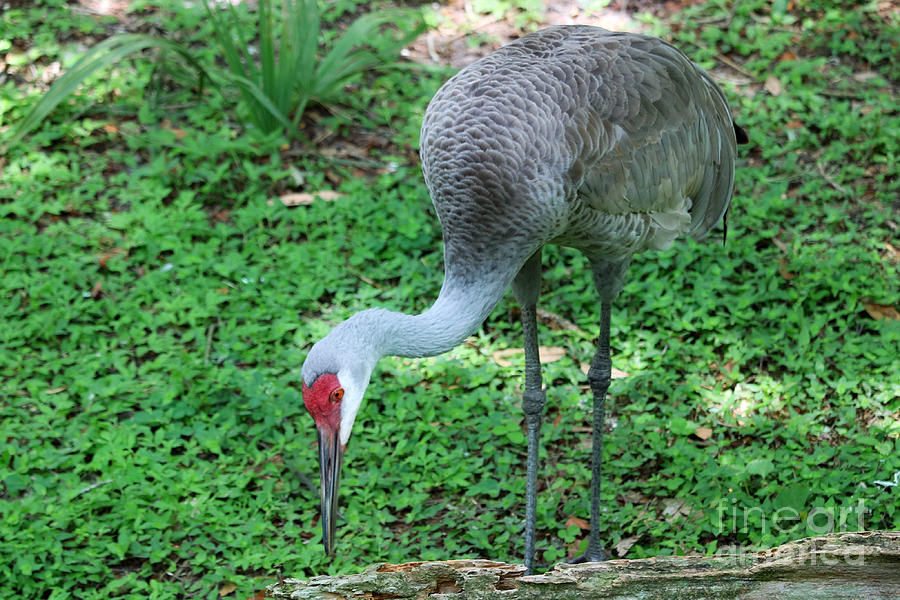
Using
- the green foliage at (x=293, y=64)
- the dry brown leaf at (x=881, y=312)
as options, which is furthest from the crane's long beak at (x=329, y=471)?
the green foliage at (x=293, y=64)

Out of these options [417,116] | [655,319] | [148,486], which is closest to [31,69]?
[417,116]

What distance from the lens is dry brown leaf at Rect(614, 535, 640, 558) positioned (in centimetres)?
425

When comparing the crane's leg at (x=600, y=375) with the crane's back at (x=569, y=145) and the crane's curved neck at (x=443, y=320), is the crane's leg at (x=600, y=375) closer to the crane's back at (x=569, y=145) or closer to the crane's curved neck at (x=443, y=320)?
the crane's back at (x=569, y=145)

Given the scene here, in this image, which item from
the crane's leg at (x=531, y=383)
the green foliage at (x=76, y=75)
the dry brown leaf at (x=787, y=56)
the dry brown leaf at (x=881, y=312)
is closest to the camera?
the crane's leg at (x=531, y=383)

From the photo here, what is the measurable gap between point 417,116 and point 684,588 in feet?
15.2

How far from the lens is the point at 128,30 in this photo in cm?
758

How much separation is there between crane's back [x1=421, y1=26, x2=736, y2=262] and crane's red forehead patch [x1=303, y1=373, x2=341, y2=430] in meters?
0.74

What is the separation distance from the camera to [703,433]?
468cm

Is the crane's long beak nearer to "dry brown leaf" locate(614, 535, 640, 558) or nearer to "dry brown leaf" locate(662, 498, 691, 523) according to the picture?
"dry brown leaf" locate(614, 535, 640, 558)

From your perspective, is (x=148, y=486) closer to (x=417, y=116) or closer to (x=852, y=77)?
(x=417, y=116)

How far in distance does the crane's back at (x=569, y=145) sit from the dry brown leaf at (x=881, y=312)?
1466 mm

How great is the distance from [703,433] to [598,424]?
0.66 m

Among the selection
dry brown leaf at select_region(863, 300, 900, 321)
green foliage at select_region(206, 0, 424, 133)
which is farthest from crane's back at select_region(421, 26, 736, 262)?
green foliage at select_region(206, 0, 424, 133)

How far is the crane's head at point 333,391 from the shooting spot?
3.33 meters
